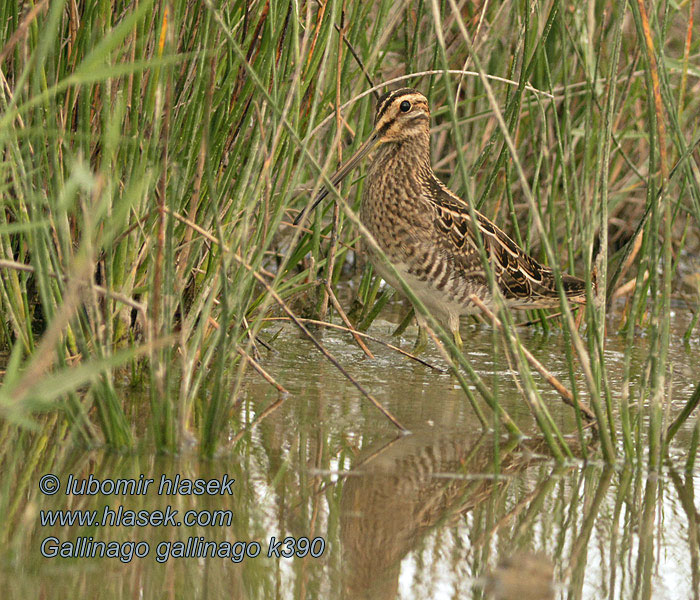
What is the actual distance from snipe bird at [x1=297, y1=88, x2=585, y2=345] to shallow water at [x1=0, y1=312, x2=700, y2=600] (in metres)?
0.92

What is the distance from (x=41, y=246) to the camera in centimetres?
272

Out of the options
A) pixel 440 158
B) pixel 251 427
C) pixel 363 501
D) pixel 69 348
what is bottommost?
pixel 363 501

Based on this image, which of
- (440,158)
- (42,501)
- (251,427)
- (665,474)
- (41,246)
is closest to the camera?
(42,501)

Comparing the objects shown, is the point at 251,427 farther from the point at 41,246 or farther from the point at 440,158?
the point at 440,158

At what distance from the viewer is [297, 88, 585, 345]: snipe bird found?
439 cm

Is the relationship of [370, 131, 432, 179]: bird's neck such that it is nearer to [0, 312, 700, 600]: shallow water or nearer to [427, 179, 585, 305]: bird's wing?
[427, 179, 585, 305]: bird's wing

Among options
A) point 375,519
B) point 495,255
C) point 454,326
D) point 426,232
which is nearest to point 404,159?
point 426,232

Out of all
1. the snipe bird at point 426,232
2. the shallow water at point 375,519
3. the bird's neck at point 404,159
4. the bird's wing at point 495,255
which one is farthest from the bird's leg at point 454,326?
the shallow water at point 375,519

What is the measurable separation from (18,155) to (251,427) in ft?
3.41

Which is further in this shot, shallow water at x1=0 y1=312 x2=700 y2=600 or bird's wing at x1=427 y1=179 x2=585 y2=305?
bird's wing at x1=427 y1=179 x2=585 y2=305

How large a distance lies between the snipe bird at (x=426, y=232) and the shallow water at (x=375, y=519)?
917 millimetres

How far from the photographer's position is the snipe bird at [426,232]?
4.39m

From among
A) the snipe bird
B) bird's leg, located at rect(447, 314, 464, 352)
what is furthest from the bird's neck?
bird's leg, located at rect(447, 314, 464, 352)

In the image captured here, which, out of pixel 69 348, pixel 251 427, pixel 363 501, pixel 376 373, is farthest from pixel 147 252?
pixel 363 501
